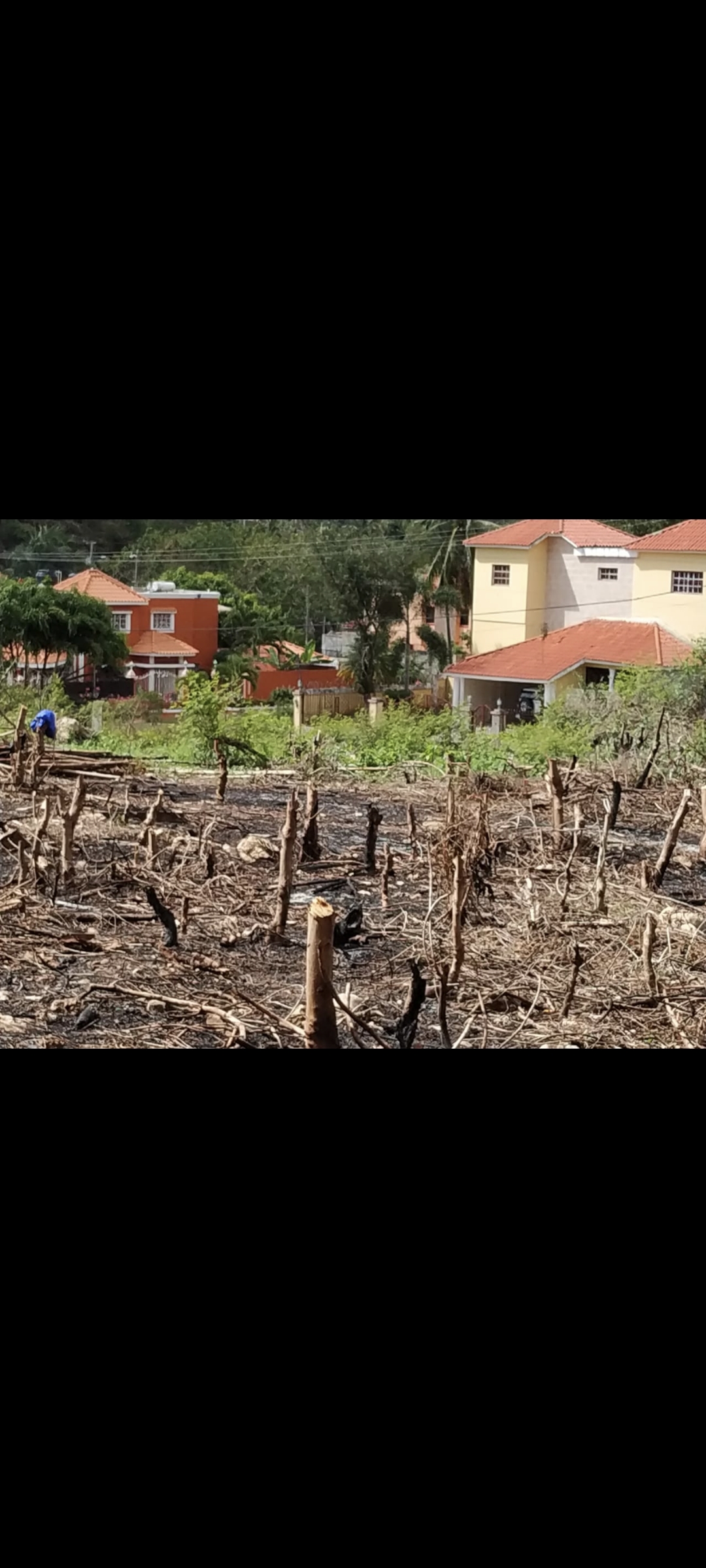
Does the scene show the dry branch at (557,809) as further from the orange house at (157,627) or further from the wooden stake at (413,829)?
the orange house at (157,627)

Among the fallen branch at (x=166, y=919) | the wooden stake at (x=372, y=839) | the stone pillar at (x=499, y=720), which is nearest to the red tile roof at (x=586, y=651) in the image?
the stone pillar at (x=499, y=720)

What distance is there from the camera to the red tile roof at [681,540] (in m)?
9.66

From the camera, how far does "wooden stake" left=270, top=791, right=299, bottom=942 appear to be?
6664 mm

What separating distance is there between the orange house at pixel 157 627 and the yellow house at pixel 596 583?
2.23 meters

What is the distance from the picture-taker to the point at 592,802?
989 centimetres

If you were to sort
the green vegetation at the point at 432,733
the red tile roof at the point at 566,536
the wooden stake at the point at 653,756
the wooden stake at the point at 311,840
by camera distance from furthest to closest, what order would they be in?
the green vegetation at the point at 432,733, the wooden stake at the point at 653,756, the red tile roof at the point at 566,536, the wooden stake at the point at 311,840

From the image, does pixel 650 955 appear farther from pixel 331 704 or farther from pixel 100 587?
pixel 100 587

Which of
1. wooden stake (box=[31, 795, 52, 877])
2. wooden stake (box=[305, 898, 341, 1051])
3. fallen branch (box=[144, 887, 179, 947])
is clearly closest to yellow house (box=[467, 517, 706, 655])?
wooden stake (box=[31, 795, 52, 877])

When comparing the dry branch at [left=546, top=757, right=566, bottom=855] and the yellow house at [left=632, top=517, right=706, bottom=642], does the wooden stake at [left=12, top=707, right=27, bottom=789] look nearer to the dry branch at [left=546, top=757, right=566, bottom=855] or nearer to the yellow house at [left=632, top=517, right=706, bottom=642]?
the dry branch at [left=546, top=757, right=566, bottom=855]

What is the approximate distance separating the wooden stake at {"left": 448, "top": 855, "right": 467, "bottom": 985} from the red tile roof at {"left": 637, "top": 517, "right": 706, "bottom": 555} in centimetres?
401

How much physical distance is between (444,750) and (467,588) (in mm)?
1365

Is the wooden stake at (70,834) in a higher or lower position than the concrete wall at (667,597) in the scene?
lower
